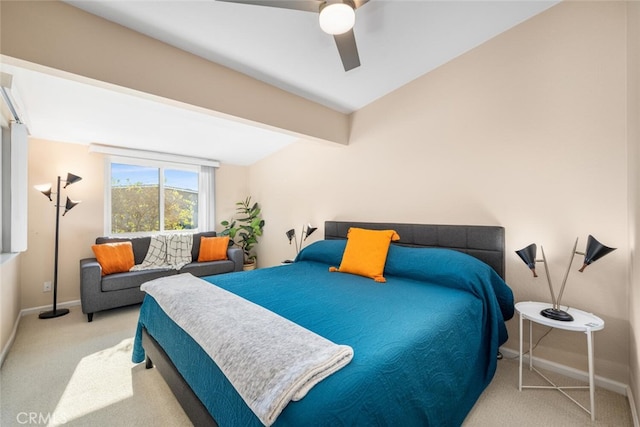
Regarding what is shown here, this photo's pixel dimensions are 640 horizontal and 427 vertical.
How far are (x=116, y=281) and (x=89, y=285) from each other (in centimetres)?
24

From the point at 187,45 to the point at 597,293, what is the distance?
3608mm

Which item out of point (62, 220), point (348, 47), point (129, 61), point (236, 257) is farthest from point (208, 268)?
point (348, 47)

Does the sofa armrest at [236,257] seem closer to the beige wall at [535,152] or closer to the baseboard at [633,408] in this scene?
the beige wall at [535,152]

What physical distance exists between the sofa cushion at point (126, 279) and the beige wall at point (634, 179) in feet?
14.6

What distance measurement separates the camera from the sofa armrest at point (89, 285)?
298cm

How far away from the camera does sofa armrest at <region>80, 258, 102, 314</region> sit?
9.79ft

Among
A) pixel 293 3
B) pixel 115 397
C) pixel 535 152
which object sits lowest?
pixel 115 397

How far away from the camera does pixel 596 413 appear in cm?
165

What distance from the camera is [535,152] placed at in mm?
2188

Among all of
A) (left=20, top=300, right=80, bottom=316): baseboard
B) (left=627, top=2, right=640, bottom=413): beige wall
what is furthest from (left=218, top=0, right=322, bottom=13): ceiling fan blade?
(left=20, top=300, right=80, bottom=316): baseboard

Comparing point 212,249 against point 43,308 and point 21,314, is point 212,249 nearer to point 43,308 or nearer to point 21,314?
point 43,308

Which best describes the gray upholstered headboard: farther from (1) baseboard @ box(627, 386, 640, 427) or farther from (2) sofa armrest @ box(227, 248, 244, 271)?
(2) sofa armrest @ box(227, 248, 244, 271)

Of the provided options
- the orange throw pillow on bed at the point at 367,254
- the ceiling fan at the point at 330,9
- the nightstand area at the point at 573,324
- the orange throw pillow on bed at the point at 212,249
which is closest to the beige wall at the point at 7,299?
the orange throw pillow on bed at the point at 212,249

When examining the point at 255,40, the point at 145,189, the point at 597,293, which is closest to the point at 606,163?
the point at 597,293
